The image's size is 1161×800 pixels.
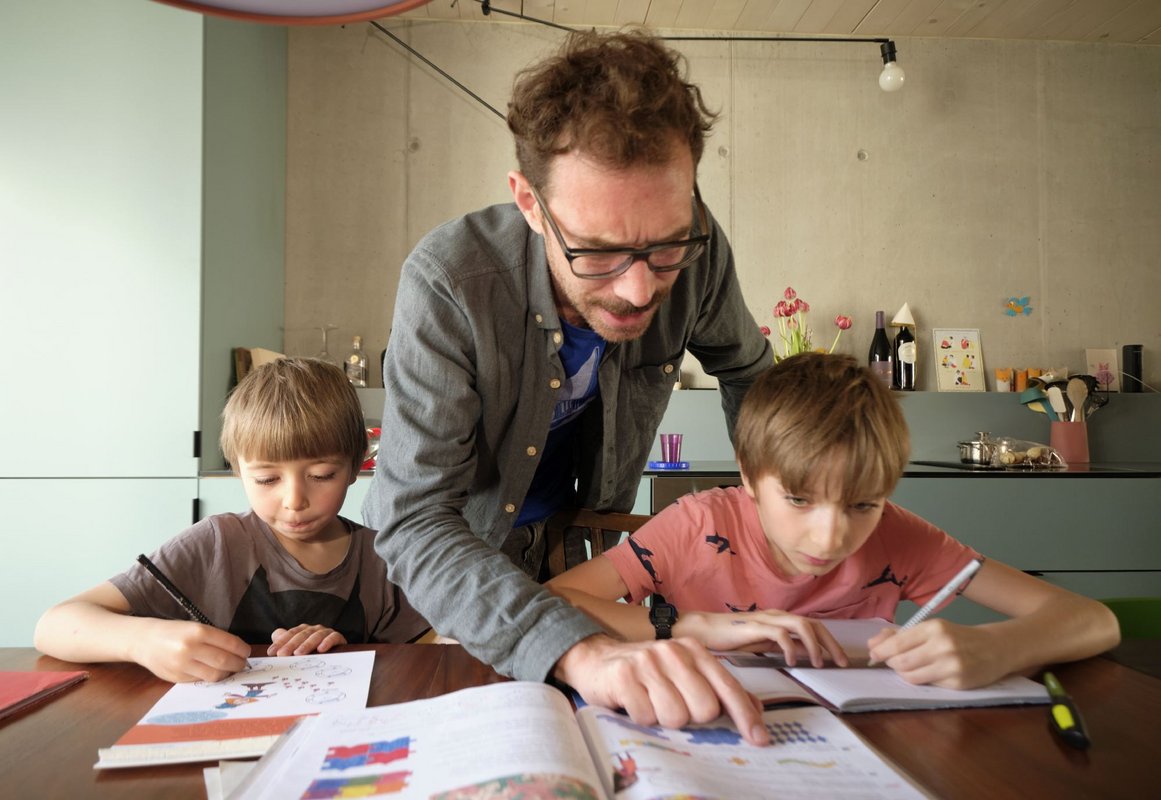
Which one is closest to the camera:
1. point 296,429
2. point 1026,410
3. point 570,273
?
point 570,273

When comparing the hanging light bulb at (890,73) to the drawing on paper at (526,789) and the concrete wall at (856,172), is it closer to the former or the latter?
the concrete wall at (856,172)

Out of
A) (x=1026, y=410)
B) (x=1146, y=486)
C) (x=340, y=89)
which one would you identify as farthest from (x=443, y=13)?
(x=1146, y=486)

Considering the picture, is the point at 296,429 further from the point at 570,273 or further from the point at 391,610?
the point at 570,273

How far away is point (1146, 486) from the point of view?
101 inches

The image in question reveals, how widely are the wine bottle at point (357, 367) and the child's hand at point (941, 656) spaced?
8.17ft

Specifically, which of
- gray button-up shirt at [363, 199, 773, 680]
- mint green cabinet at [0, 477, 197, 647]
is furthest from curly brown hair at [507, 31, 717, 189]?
mint green cabinet at [0, 477, 197, 647]

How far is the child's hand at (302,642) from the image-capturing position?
3.07 feet

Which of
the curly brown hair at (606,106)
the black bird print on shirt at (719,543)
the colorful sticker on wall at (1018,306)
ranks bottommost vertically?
the black bird print on shirt at (719,543)

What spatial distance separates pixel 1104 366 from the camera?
10.9ft

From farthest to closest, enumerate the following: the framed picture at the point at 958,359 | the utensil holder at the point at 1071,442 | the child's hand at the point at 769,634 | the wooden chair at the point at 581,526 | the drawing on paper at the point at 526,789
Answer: the framed picture at the point at 958,359, the utensil holder at the point at 1071,442, the wooden chair at the point at 581,526, the child's hand at the point at 769,634, the drawing on paper at the point at 526,789

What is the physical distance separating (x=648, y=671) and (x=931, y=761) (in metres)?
0.23

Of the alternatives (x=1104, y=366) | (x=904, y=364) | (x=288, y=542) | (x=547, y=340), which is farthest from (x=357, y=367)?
(x=1104, y=366)

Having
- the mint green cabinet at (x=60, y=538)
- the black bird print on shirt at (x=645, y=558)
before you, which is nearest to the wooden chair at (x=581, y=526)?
the black bird print on shirt at (x=645, y=558)

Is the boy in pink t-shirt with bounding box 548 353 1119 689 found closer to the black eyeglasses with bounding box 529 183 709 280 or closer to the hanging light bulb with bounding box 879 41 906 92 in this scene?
the black eyeglasses with bounding box 529 183 709 280
